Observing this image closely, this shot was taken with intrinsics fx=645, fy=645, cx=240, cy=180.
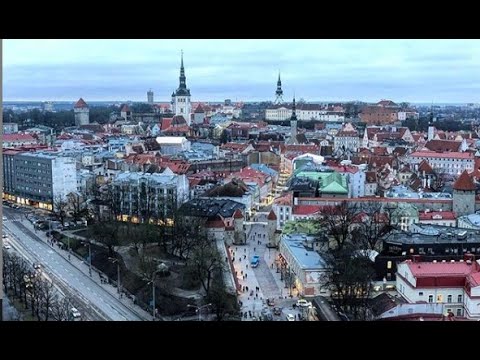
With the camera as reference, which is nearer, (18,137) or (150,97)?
(18,137)

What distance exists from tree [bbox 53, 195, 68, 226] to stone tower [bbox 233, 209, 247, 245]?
9.71 ft

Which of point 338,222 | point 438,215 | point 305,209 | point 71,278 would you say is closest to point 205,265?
point 71,278

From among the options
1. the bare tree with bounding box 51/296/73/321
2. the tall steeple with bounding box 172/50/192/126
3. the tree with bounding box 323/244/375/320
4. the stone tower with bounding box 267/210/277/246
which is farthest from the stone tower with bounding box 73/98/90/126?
the tree with bounding box 323/244/375/320

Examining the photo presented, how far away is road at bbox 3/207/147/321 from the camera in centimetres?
604

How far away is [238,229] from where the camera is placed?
29.7ft

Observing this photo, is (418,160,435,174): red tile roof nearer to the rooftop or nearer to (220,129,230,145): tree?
the rooftop

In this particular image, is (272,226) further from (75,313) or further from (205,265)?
(75,313)

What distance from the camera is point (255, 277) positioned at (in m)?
7.16

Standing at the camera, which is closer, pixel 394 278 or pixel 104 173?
pixel 394 278

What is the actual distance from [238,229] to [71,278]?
2.61m

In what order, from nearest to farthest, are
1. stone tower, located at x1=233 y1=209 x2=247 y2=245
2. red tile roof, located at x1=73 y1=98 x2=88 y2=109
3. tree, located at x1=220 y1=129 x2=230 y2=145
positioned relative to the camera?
stone tower, located at x1=233 y1=209 x2=247 y2=245
tree, located at x1=220 y1=129 x2=230 y2=145
red tile roof, located at x1=73 y1=98 x2=88 y2=109
